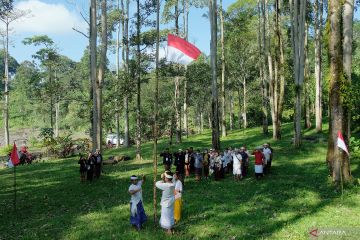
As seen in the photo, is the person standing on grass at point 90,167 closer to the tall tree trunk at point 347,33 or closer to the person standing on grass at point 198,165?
the person standing on grass at point 198,165

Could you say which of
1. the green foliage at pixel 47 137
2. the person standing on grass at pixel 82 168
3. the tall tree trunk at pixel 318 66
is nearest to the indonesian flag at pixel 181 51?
the person standing on grass at pixel 82 168

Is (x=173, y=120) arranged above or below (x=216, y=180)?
above

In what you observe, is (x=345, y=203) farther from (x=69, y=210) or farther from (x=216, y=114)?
(x=216, y=114)

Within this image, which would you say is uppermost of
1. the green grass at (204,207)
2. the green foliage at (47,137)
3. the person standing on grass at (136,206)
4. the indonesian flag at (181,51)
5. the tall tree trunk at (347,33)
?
the tall tree trunk at (347,33)

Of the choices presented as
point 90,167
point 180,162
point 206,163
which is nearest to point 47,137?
point 90,167

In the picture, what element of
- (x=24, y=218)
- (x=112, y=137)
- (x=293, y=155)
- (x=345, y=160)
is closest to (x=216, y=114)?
(x=293, y=155)

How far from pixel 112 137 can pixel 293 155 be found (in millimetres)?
30384

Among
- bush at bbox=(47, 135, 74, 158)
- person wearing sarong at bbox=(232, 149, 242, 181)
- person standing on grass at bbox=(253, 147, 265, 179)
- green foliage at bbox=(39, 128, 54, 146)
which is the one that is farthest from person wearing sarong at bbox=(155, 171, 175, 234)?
green foliage at bbox=(39, 128, 54, 146)

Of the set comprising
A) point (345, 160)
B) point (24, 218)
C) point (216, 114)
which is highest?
point (216, 114)

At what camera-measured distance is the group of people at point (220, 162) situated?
752 inches

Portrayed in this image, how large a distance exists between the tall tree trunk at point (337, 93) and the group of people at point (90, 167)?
11738 mm

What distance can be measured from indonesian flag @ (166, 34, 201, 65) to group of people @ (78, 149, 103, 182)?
11.4m

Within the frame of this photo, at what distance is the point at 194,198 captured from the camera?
1547 centimetres

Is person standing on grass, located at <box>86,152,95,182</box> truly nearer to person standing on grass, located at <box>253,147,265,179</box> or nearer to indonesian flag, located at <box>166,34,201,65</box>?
person standing on grass, located at <box>253,147,265,179</box>
